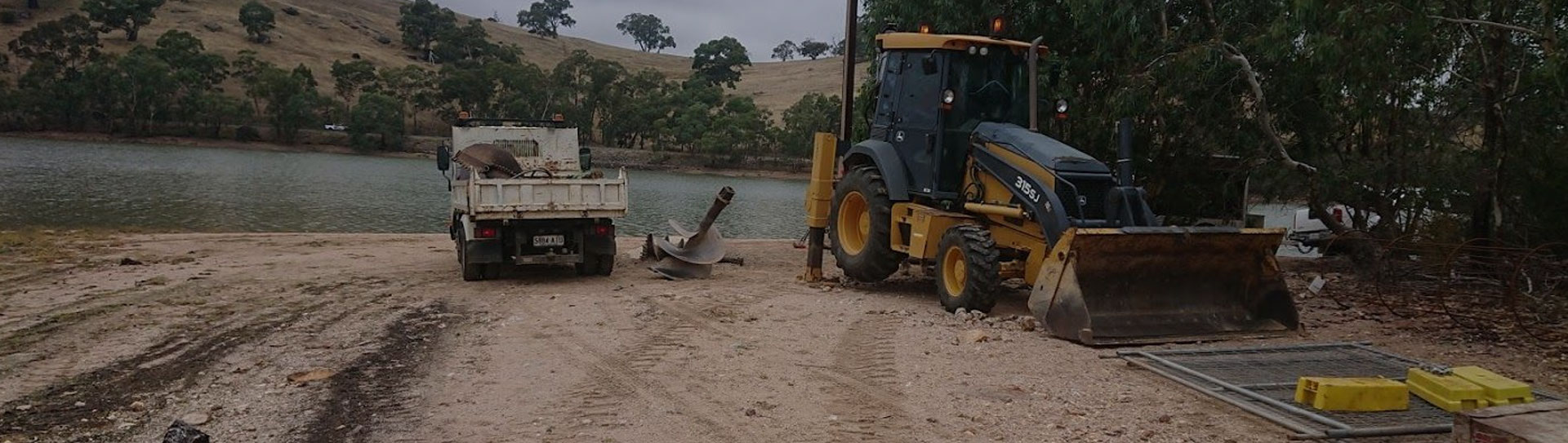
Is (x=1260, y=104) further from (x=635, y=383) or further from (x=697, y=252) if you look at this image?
(x=635, y=383)

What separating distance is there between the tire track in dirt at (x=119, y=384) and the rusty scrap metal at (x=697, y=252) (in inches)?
208

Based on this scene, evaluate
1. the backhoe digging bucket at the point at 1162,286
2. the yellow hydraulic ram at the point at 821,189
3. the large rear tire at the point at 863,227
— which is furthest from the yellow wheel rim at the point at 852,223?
the backhoe digging bucket at the point at 1162,286

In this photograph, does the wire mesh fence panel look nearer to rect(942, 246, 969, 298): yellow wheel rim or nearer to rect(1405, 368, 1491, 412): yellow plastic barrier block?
rect(1405, 368, 1491, 412): yellow plastic barrier block

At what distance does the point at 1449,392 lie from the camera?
5.61 meters

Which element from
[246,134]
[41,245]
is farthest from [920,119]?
[246,134]

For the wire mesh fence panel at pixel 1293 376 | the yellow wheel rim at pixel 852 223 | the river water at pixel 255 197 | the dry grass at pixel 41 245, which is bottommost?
the river water at pixel 255 197

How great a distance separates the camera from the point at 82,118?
209 ft

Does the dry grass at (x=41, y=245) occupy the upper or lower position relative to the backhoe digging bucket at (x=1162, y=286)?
lower

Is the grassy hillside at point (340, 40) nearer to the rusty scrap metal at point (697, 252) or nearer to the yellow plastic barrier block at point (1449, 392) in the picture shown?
the rusty scrap metal at point (697, 252)

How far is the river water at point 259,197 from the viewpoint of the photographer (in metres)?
23.5

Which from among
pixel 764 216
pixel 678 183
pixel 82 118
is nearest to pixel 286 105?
pixel 82 118

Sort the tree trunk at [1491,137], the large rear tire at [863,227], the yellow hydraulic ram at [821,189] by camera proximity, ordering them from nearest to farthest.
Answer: the large rear tire at [863,227] → the tree trunk at [1491,137] → the yellow hydraulic ram at [821,189]

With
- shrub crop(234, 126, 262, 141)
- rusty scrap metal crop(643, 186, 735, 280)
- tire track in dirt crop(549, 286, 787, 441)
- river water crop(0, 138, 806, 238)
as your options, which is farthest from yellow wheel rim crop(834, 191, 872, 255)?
shrub crop(234, 126, 262, 141)

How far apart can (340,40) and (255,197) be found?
262ft
